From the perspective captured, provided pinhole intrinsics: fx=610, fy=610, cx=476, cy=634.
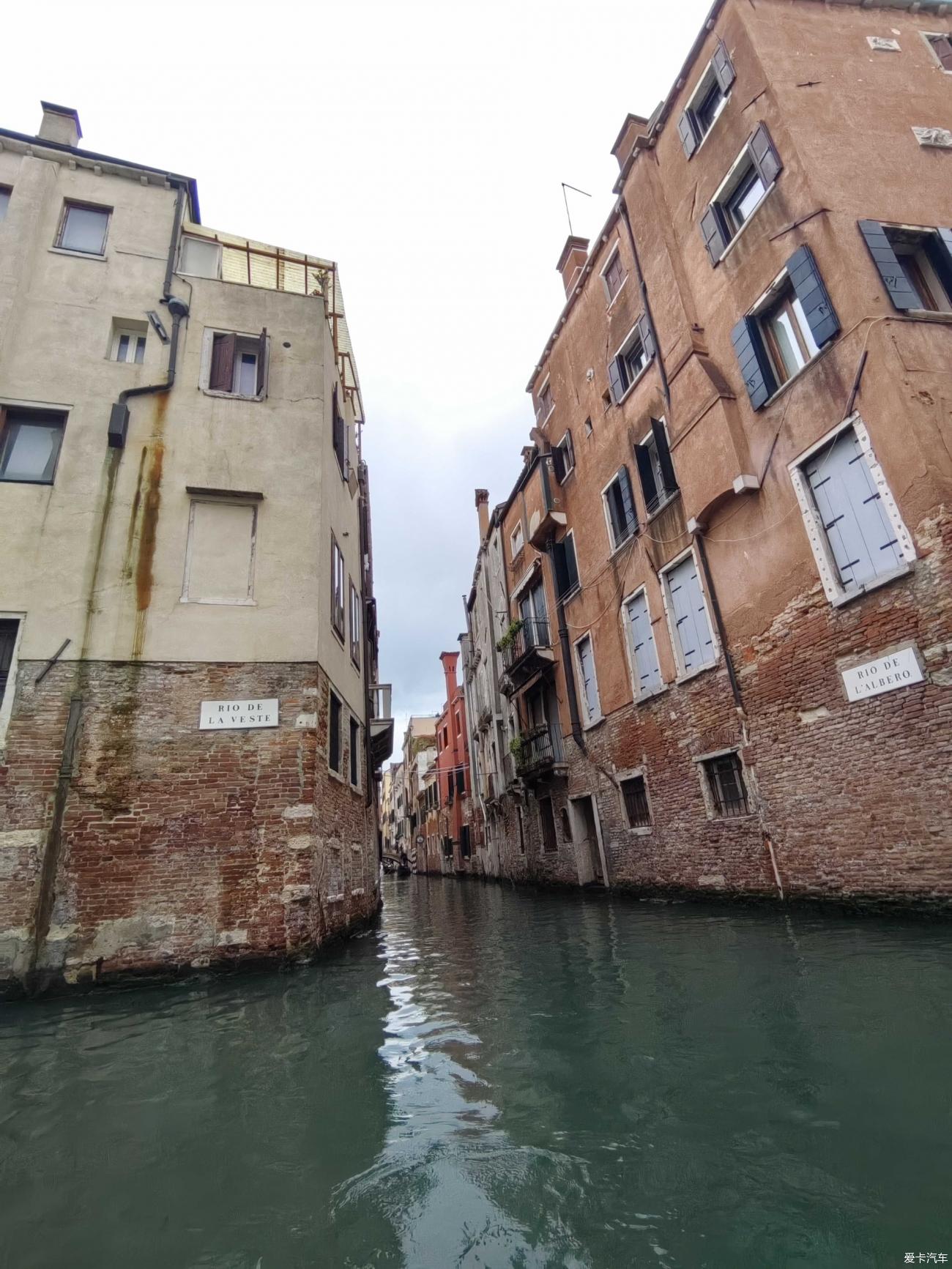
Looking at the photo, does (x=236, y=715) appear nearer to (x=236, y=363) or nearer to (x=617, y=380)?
(x=236, y=363)

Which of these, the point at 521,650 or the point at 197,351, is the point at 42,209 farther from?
the point at 521,650

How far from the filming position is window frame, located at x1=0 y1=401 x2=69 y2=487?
7766mm

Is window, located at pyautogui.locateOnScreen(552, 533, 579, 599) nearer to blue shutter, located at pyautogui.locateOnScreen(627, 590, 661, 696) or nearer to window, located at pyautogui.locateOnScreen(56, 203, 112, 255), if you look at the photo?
blue shutter, located at pyautogui.locateOnScreen(627, 590, 661, 696)

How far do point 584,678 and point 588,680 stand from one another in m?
0.26

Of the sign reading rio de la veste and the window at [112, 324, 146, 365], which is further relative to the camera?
the window at [112, 324, 146, 365]

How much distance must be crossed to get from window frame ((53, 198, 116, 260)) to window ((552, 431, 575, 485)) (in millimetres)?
10735

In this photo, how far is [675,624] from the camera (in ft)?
37.1

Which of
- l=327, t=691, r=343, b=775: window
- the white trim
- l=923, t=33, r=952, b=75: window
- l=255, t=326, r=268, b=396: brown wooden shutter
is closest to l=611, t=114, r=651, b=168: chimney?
l=923, t=33, r=952, b=75: window

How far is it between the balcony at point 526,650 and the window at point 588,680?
1493 millimetres

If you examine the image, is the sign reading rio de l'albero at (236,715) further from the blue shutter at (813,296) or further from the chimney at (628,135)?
the chimney at (628,135)

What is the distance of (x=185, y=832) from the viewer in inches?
268

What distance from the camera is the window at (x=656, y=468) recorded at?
11820mm

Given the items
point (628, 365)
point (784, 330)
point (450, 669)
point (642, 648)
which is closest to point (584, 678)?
point (642, 648)

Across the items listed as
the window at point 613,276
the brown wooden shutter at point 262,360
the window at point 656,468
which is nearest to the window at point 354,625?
the brown wooden shutter at point 262,360
